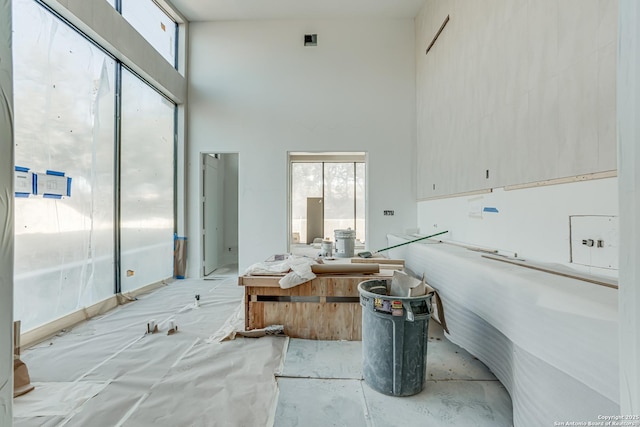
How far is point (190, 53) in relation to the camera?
500 cm

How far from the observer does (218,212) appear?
6031 millimetres

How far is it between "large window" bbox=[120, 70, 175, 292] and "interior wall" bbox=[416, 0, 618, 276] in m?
4.02

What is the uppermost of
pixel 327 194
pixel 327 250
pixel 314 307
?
pixel 327 194

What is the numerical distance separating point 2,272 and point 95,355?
7.13 feet

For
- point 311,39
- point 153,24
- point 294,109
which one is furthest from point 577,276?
point 153,24

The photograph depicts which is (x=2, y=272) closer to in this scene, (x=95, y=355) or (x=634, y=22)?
(x=634, y=22)

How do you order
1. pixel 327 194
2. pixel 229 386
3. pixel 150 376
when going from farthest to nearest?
pixel 327 194 → pixel 150 376 → pixel 229 386

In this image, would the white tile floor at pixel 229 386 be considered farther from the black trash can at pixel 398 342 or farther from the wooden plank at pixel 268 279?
the wooden plank at pixel 268 279

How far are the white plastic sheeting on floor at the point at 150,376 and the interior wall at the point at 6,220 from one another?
3.76ft

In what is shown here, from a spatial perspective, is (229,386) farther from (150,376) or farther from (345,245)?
(345,245)

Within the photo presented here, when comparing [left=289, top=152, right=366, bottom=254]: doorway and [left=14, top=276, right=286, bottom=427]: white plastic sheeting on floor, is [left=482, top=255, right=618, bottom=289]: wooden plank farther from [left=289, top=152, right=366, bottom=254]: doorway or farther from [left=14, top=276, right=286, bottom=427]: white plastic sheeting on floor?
[left=289, top=152, right=366, bottom=254]: doorway

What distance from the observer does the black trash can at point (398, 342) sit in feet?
5.56

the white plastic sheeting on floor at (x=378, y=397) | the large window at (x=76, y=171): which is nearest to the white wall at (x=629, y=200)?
the white plastic sheeting on floor at (x=378, y=397)

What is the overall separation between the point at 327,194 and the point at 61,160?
6161mm
